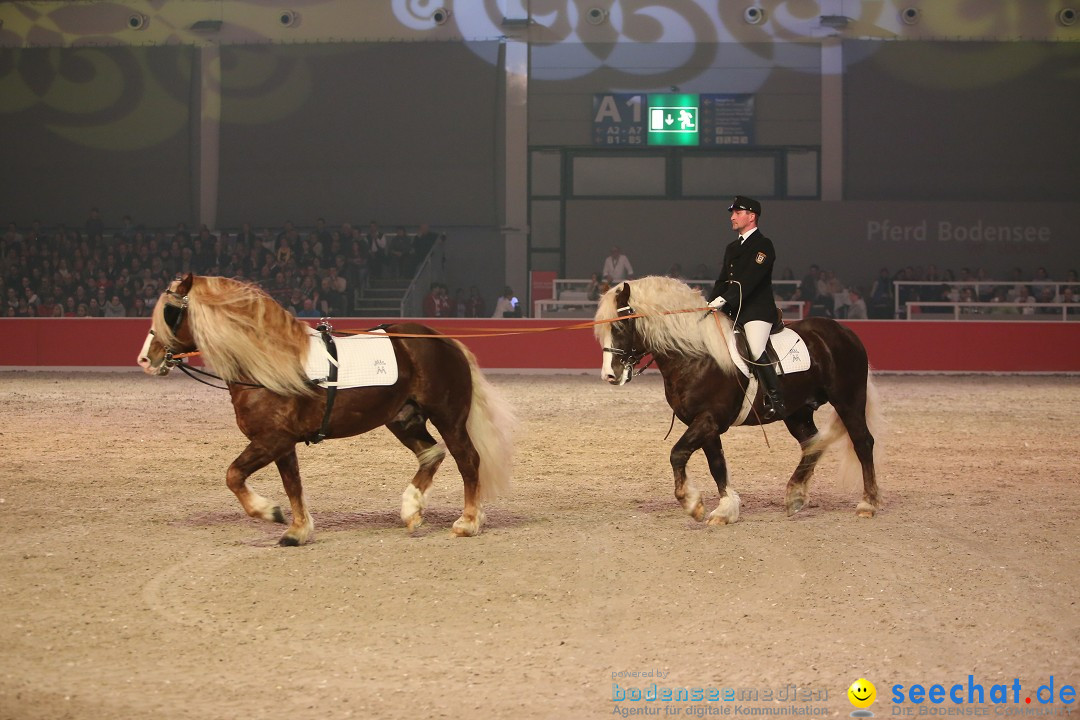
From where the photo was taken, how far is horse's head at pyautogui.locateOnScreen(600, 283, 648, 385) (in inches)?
292

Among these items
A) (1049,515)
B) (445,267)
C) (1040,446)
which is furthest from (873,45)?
(1049,515)

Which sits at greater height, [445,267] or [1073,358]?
[445,267]

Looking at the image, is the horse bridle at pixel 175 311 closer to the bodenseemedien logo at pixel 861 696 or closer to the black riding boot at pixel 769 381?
the black riding boot at pixel 769 381

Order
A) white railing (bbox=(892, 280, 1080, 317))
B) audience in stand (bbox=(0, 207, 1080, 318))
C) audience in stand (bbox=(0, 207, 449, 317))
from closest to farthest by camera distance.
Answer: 1. white railing (bbox=(892, 280, 1080, 317))
2. audience in stand (bbox=(0, 207, 1080, 318))
3. audience in stand (bbox=(0, 207, 449, 317))

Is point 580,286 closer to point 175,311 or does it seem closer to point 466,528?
point 466,528

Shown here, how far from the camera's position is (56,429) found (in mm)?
12188

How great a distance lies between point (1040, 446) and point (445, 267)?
52.5 feet

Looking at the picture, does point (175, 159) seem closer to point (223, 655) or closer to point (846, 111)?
point (846, 111)

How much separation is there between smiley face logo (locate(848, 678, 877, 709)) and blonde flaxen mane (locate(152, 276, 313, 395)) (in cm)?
387

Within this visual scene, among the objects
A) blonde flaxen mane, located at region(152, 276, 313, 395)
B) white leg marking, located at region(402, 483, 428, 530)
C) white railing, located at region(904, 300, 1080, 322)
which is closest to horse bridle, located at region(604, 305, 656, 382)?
white leg marking, located at region(402, 483, 428, 530)

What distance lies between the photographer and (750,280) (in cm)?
758

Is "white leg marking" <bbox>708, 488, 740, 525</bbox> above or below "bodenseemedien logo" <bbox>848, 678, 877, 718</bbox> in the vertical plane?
above

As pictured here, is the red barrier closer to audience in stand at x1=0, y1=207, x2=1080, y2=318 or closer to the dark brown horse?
audience in stand at x1=0, y1=207, x2=1080, y2=318

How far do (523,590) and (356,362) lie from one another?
77.8 inches
